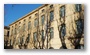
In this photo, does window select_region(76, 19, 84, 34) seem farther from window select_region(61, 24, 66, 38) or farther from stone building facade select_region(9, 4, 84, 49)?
window select_region(61, 24, 66, 38)

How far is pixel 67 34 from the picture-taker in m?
3.76

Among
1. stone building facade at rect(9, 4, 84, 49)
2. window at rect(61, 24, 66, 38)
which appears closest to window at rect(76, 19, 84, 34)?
stone building facade at rect(9, 4, 84, 49)

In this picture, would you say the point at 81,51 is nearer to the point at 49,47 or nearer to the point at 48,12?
the point at 49,47

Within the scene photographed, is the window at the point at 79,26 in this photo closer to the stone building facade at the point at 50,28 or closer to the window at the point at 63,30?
the stone building facade at the point at 50,28

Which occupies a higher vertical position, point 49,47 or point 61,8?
point 61,8

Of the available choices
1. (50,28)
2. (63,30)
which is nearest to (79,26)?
(63,30)

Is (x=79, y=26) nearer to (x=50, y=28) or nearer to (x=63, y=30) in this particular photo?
(x=63, y=30)

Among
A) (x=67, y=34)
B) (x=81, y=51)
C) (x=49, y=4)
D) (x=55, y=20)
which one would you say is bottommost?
(x=81, y=51)

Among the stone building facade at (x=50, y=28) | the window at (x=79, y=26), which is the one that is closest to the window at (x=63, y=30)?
the stone building facade at (x=50, y=28)

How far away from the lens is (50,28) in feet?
12.6

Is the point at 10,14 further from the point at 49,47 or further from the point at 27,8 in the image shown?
the point at 49,47

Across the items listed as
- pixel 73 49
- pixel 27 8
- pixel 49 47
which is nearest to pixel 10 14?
pixel 27 8

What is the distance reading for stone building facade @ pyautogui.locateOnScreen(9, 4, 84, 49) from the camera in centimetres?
374
